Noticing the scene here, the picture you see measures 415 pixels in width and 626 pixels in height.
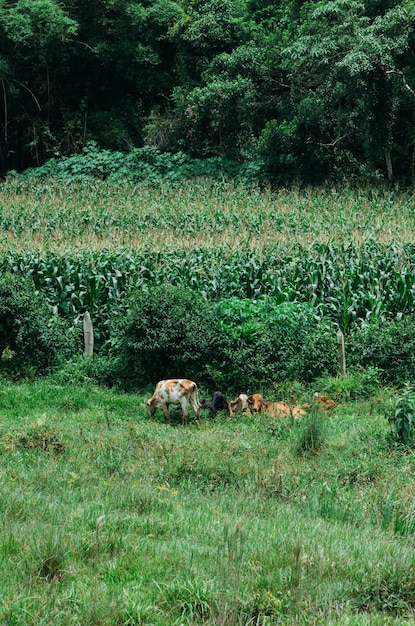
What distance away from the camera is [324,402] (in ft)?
41.3

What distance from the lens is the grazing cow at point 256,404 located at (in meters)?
12.4

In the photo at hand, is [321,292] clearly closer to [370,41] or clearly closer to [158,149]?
[370,41]

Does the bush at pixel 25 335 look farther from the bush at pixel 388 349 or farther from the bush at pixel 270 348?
the bush at pixel 388 349

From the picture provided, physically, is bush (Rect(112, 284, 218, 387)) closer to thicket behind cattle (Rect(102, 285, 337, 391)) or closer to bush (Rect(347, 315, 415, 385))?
thicket behind cattle (Rect(102, 285, 337, 391))

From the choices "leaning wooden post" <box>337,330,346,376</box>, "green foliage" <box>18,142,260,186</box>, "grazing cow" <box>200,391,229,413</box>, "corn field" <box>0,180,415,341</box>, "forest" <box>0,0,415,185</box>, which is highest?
"forest" <box>0,0,415,185</box>

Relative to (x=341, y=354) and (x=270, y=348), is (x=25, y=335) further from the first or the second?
(x=341, y=354)

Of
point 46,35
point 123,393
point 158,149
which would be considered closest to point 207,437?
point 123,393

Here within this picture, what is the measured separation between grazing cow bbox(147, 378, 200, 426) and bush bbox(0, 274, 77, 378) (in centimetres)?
343

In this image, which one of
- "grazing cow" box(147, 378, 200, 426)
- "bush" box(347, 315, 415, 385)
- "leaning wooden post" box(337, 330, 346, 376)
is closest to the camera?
"grazing cow" box(147, 378, 200, 426)

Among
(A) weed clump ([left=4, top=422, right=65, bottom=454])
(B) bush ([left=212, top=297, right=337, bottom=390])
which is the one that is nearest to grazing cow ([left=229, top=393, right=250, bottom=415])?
(B) bush ([left=212, top=297, right=337, bottom=390])

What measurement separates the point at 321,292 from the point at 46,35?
83.5 ft

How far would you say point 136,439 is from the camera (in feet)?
34.3

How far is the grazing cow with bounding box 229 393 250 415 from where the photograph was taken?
489 inches

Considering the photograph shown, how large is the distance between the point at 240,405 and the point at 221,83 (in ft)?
76.6
